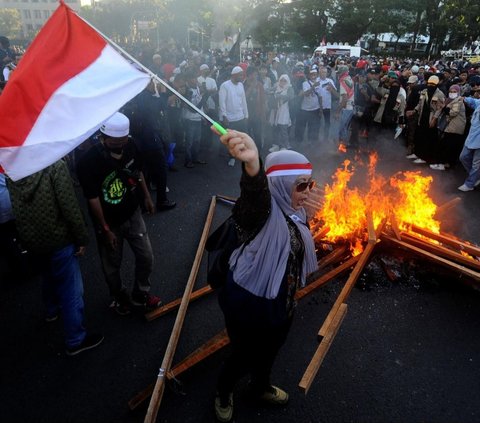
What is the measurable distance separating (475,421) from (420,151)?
8.36m

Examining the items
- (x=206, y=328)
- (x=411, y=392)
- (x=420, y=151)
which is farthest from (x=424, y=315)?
(x=420, y=151)

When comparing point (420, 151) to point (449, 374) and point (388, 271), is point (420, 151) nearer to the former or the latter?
point (388, 271)

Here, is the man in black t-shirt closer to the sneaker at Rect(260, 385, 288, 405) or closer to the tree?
the sneaker at Rect(260, 385, 288, 405)

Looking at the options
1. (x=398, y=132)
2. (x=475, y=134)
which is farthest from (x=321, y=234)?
(x=398, y=132)

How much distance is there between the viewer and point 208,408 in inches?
128

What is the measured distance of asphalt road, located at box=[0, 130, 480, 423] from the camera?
3234mm

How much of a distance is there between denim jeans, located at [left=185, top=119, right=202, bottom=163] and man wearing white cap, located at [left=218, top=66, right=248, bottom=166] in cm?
68

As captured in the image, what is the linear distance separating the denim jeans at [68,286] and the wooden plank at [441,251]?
4.26 metres

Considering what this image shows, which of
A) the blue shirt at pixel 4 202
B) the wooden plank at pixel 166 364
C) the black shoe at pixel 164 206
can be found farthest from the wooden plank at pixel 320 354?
the black shoe at pixel 164 206

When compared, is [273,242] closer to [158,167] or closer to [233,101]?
[158,167]

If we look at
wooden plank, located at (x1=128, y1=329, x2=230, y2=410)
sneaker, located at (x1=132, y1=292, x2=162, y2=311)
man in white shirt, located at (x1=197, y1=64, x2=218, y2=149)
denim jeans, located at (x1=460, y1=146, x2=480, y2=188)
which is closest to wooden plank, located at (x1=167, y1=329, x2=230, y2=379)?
wooden plank, located at (x1=128, y1=329, x2=230, y2=410)

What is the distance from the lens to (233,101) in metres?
9.03

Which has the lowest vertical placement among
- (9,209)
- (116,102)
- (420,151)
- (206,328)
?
(420,151)

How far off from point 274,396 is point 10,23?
104030 mm
